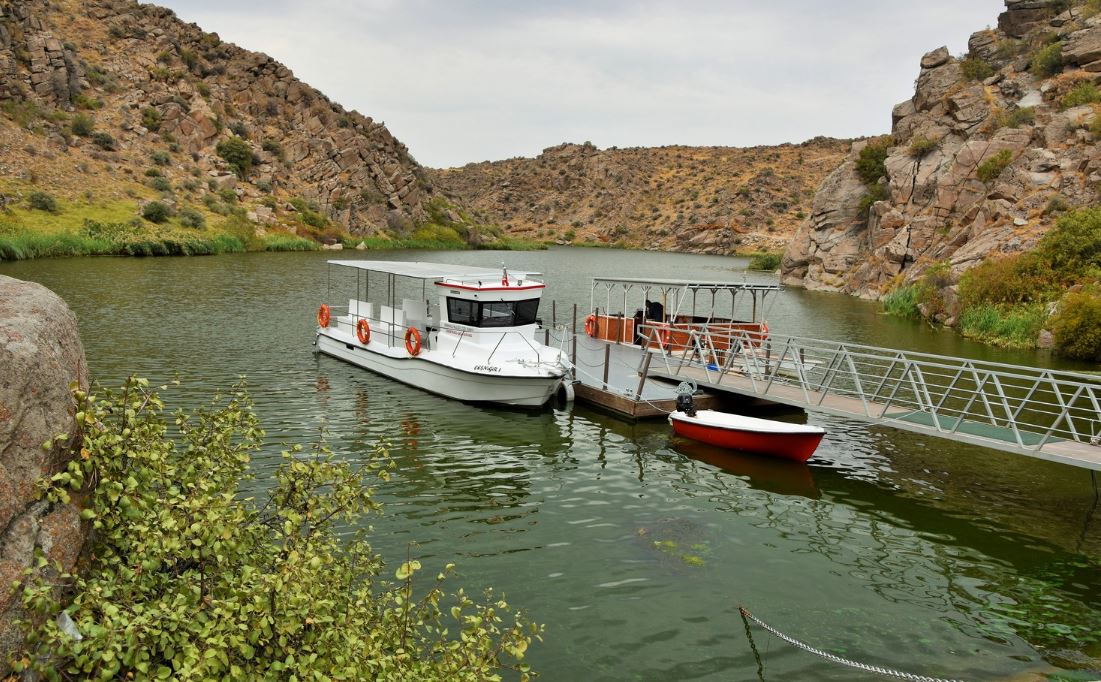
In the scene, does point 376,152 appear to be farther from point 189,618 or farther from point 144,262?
point 189,618

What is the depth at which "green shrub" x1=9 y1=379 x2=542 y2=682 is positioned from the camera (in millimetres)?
5133

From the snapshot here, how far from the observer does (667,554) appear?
1326cm

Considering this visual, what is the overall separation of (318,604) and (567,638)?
5.71m

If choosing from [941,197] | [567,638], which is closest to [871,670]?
[567,638]

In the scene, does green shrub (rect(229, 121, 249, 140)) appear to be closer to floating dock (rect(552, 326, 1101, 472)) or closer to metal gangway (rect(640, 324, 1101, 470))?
floating dock (rect(552, 326, 1101, 472))

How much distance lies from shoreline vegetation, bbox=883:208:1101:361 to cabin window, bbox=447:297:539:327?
24.8 meters

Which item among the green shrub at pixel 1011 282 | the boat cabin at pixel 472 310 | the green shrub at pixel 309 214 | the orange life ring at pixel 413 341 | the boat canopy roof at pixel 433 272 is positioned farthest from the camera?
the green shrub at pixel 309 214

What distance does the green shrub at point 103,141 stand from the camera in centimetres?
8381

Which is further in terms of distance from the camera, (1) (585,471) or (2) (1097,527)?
(1) (585,471)

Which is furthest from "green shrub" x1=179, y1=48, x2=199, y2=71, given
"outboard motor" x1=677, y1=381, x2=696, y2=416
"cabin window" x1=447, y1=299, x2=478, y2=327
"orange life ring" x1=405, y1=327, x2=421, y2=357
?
"outboard motor" x1=677, y1=381, x2=696, y2=416

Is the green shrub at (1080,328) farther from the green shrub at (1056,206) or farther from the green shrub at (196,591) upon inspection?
the green shrub at (196,591)

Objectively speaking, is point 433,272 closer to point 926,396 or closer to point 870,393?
point 870,393

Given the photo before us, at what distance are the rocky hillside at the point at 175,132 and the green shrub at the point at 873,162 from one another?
6483 centimetres

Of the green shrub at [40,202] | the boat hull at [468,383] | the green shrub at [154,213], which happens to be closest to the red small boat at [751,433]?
the boat hull at [468,383]
